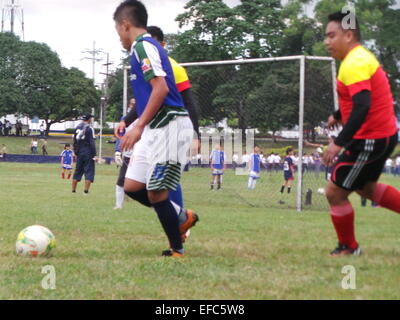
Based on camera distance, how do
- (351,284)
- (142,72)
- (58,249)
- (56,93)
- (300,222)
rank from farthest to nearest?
(56,93), (300,222), (58,249), (142,72), (351,284)

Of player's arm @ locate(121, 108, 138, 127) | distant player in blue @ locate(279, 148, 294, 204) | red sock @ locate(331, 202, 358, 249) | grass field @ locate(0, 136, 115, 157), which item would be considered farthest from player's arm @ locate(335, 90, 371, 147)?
grass field @ locate(0, 136, 115, 157)

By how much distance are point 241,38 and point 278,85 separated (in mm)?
46358

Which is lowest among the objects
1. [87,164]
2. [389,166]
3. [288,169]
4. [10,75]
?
[389,166]

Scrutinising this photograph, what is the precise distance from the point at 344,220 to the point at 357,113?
1.09 metres

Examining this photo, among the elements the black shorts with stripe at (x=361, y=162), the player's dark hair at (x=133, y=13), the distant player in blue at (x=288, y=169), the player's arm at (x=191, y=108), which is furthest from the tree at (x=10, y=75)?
the black shorts with stripe at (x=361, y=162)

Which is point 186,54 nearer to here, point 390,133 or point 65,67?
point 65,67

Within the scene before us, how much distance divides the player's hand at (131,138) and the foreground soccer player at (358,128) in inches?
62.8

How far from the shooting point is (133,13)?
18.6 ft

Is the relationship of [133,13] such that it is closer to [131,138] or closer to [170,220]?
[131,138]

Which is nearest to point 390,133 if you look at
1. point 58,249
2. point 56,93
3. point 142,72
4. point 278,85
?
point 142,72

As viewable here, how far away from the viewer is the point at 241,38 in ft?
196

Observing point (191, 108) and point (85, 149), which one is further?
point (85, 149)

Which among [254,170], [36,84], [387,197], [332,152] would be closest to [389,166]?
[254,170]

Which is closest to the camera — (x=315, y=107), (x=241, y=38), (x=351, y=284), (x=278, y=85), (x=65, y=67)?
(x=351, y=284)
